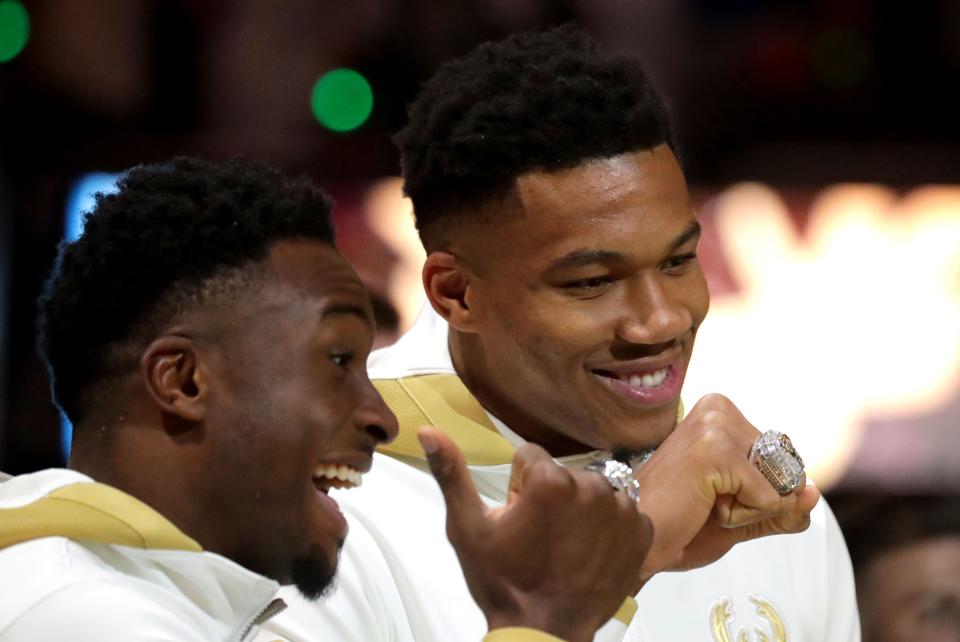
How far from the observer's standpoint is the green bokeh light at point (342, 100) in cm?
463

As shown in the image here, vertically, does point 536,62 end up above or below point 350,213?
above

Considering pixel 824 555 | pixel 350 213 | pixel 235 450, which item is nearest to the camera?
pixel 235 450

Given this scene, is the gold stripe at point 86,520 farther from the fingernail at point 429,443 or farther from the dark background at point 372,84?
the dark background at point 372,84

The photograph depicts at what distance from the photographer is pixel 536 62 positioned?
2627 millimetres

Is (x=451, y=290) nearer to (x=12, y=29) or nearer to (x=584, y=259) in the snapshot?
(x=584, y=259)

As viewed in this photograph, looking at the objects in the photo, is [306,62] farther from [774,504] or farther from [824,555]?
[774,504]

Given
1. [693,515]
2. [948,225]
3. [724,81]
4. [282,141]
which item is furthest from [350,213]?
[693,515]

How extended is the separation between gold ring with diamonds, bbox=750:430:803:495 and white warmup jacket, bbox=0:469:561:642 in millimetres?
721

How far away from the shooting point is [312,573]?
6.37ft

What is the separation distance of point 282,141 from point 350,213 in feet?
0.87

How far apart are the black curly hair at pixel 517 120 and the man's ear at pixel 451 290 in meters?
0.07

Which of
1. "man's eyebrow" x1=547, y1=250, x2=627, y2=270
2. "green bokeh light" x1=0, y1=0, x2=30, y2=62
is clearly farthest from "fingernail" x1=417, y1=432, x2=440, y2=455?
"green bokeh light" x1=0, y1=0, x2=30, y2=62

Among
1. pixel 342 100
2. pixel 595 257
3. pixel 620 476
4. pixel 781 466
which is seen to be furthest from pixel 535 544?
pixel 342 100

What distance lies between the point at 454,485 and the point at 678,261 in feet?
3.10
